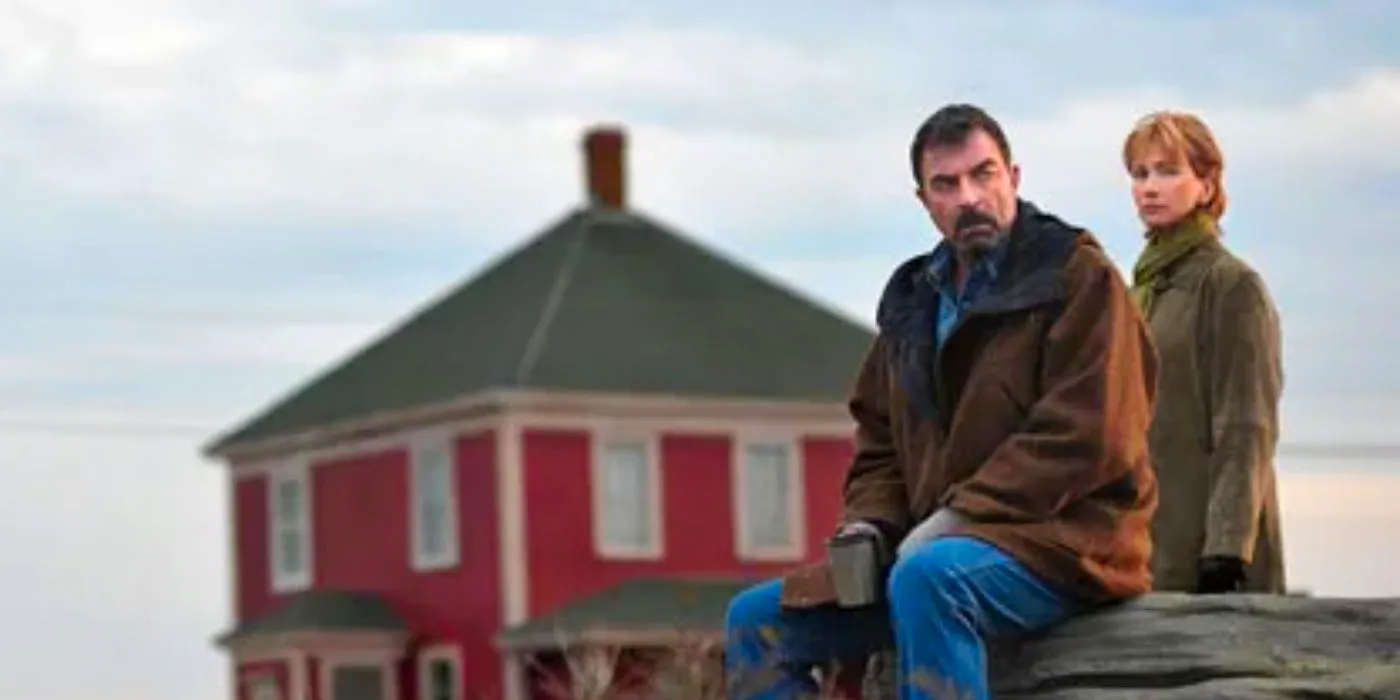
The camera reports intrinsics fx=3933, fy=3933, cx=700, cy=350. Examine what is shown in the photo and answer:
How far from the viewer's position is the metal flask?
759 centimetres

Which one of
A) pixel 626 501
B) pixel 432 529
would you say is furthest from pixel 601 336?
pixel 432 529

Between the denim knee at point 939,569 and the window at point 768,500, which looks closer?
the denim knee at point 939,569

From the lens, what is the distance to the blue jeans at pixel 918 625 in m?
7.31

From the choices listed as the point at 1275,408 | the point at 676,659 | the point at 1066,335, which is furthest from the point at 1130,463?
the point at 676,659

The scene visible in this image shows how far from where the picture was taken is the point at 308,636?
44.5 metres

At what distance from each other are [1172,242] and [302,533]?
126 ft

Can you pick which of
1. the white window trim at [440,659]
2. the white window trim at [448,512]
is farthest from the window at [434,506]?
the white window trim at [440,659]

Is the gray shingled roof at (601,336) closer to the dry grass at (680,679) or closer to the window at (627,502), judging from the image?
the window at (627,502)

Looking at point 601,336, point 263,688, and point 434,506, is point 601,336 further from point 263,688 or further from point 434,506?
point 263,688

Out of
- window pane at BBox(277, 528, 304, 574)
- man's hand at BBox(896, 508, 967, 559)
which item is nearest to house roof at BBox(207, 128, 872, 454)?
window pane at BBox(277, 528, 304, 574)

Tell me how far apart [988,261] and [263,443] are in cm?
3919

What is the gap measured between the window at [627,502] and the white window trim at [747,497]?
952 mm

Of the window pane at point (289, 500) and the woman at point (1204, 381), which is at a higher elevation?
the window pane at point (289, 500)

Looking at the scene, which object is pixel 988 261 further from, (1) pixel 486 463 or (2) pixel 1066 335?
(1) pixel 486 463
